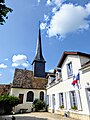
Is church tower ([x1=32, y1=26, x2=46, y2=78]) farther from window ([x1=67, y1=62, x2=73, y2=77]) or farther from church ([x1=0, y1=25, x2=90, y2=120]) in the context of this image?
window ([x1=67, y1=62, x2=73, y2=77])

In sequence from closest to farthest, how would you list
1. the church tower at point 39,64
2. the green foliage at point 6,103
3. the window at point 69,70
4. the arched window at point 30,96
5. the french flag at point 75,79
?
the french flag at point 75,79
the window at point 69,70
the green foliage at point 6,103
the arched window at point 30,96
the church tower at point 39,64

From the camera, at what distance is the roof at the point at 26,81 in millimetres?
21366

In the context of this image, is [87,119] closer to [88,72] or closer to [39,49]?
[88,72]

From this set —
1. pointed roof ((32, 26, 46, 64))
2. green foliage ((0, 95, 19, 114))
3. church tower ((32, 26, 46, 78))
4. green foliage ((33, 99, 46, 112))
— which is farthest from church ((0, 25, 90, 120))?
pointed roof ((32, 26, 46, 64))

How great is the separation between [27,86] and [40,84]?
2739 millimetres

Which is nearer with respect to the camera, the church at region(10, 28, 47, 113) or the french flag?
the french flag

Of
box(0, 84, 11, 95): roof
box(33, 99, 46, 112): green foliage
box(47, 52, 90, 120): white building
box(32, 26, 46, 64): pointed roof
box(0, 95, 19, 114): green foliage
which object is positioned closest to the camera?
box(47, 52, 90, 120): white building

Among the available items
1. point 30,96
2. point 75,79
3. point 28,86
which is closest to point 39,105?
point 30,96

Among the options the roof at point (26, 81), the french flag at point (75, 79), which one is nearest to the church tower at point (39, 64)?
the roof at point (26, 81)

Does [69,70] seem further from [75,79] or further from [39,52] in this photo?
[39,52]

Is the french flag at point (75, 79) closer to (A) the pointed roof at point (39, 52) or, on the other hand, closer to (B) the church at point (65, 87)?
(B) the church at point (65, 87)

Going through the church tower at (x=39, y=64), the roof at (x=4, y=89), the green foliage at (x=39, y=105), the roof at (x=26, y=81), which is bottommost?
the green foliage at (x=39, y=105)

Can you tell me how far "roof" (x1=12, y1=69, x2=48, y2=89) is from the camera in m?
21.4

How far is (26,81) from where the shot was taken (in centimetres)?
2258
